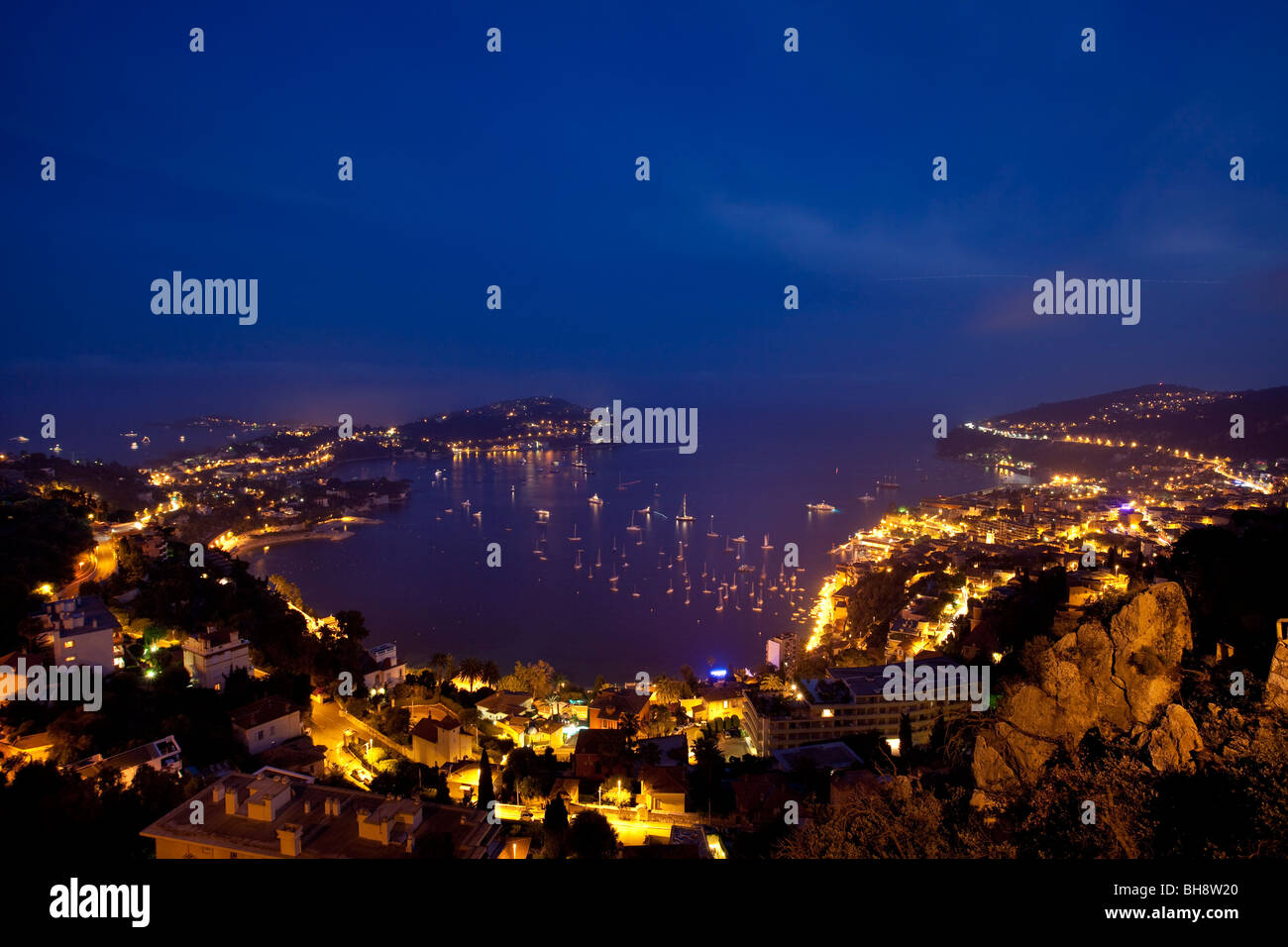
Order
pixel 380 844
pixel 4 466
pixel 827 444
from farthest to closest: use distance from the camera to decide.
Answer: pixel 827 444 < pixel 4 466 < pixel 380 844

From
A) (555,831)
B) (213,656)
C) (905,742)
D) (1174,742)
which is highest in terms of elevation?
(1174,742)

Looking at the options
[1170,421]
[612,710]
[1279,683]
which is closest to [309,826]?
[1279,683]

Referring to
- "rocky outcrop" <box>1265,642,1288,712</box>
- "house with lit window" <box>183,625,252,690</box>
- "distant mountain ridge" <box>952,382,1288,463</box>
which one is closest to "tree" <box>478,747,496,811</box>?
"house with lit window" <box>183,625,252,690</box>

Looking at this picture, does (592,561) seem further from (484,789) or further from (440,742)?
(484,789)

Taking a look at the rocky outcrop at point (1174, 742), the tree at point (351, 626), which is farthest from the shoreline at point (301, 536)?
the rocky outcrop at point (1174, 742)

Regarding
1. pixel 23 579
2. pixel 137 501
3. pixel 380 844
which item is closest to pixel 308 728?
pixel 23 579

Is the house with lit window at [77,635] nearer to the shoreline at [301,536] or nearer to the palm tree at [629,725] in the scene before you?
the palm tree at [629,725]
